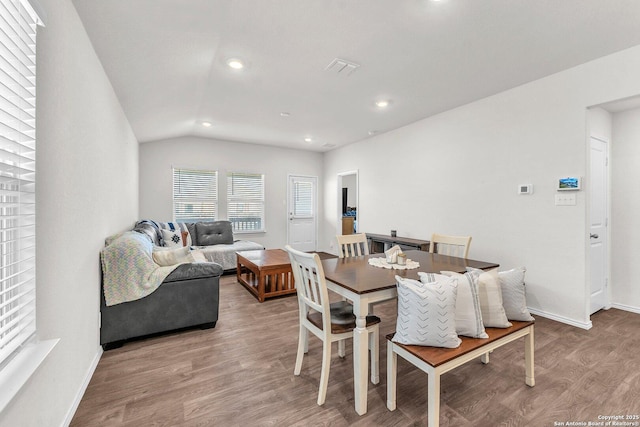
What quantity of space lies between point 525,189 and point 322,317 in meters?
2.81

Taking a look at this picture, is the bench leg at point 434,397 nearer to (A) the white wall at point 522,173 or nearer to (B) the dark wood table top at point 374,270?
(B) the dark wood table top at point 374,270

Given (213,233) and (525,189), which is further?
(213,233)

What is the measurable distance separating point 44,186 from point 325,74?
2.51 meters

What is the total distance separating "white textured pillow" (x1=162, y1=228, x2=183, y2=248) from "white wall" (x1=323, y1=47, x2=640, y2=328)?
12.3ft

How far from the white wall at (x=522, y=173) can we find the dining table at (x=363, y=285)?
1.35 metres

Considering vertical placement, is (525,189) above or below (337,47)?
below

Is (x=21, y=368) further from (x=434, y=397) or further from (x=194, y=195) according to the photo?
(x=194, y=195)

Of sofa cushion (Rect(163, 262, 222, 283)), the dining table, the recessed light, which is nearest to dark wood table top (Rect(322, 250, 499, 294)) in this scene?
the dining table

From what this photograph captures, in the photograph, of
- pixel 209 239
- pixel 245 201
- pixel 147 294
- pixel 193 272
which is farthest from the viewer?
pixel 245 201

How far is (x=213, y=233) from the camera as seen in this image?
213 inches

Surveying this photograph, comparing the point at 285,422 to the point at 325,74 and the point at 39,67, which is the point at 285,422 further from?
the point at 325,74

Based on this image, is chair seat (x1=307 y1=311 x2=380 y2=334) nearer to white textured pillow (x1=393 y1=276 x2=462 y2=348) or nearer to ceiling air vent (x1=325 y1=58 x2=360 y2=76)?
white textured pillow (x1=393 y1=276 x2=462 y2=348)

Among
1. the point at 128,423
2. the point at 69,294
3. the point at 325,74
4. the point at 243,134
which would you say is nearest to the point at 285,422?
the point at 128,423

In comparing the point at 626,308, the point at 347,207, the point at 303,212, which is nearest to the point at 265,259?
the point at 303,212
